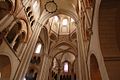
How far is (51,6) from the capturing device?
1688 cm

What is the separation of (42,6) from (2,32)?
8.20 meters

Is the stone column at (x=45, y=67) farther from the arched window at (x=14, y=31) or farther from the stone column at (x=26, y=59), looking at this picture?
the arched window at (x=14, y=31)

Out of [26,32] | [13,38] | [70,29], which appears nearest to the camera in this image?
[13,38]

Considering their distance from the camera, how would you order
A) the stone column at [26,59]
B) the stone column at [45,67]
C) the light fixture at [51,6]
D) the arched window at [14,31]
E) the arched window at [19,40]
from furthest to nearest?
1. the light fixture at [51,6]
2. the stone column at [45,67]
3. the arched window at [19,40]
4. the arched window at [14,31]
5. the stone column at [26,59]

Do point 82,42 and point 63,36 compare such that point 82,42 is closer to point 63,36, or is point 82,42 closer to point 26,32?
point 26,32

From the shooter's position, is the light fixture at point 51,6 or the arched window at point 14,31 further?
the light fixture at point 51,6

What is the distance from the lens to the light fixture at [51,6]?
53.6ft

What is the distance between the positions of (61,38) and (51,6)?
211 inches

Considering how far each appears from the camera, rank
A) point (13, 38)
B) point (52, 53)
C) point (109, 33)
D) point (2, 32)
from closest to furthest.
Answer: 1. point (109, 33)
2. point (2, 32)
3. point (13, 38)
4. point (52, 53)

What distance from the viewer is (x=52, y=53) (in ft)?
65.1

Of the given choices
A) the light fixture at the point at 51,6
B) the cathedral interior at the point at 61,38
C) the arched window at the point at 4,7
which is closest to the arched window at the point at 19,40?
the cathedral interior at the point at 61,38

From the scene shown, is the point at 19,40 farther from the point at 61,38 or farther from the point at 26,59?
the point at 61,38

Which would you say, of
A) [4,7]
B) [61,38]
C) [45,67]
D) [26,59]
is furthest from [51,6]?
[4,7]

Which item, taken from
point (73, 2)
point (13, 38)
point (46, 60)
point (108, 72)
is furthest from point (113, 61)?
point (46, 60)
